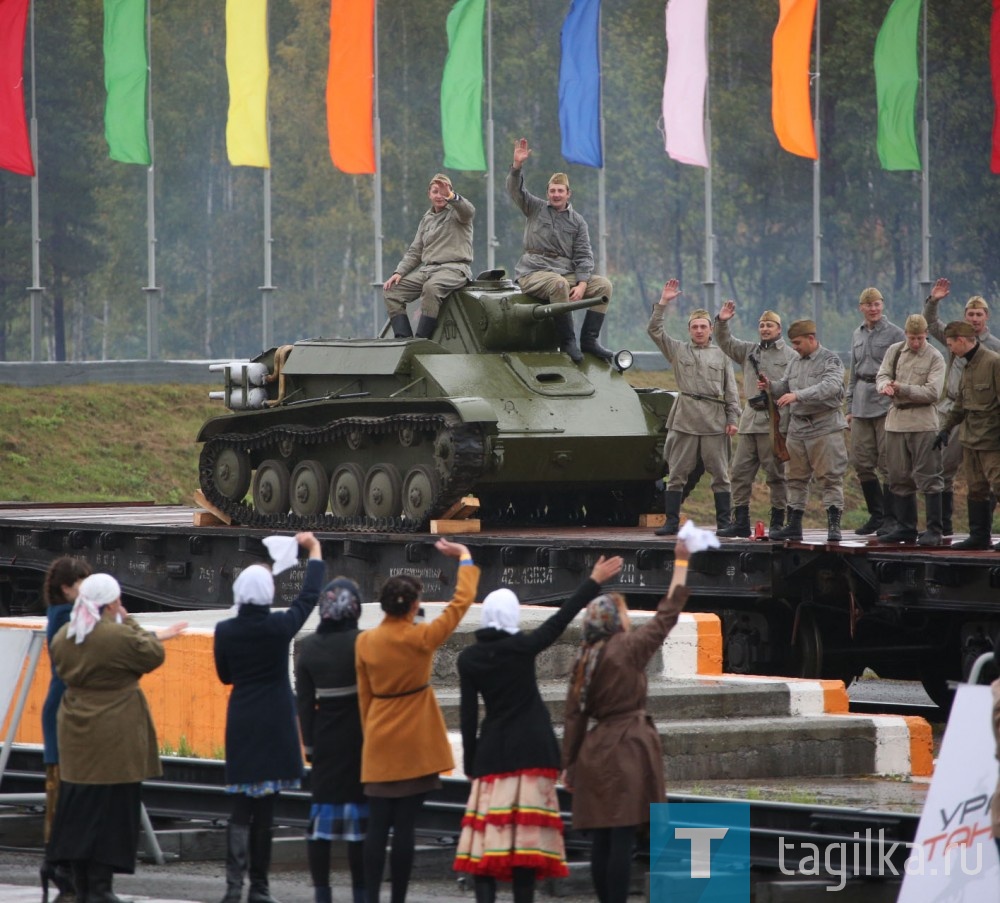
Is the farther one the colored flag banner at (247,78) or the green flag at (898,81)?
the green flag at (898,81)

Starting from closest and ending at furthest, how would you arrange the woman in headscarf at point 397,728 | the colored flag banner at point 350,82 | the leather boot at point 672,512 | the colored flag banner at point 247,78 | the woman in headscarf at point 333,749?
1. the woman in headscarf at point 397,728
2. the woman in headscarf at point 333,749
3. the leather boot at point 672,512
4. the colored flag banner at point 247,78
5. the colored flag banner at point 350,82

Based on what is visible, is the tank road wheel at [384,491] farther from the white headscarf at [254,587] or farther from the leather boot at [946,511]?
the white headscarf at [254,587]

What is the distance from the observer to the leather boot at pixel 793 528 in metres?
14.2

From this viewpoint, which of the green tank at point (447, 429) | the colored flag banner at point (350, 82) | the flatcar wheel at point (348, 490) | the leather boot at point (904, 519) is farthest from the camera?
the colored flag banner at point (350, 82)

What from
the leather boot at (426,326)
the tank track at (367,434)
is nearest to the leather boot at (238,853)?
the tank track at (367,434)

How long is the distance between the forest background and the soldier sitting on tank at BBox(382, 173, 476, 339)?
98.0 feet

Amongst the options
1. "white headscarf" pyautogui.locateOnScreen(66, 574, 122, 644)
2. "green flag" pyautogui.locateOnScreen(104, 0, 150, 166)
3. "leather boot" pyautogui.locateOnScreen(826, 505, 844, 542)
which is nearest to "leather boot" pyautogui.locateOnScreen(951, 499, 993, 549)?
"leather boot" pyautogui.locateOnScreen(826, 505, 844, 542)

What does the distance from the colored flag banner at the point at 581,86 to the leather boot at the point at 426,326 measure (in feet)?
47.2

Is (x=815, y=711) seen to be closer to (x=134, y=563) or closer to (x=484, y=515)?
(x=484, y=515)

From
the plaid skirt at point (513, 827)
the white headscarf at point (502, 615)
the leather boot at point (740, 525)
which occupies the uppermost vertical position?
the white headscarf at point (502, 615)

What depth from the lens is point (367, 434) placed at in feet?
59.2

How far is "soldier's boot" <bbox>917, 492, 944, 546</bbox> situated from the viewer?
1434 centimetres

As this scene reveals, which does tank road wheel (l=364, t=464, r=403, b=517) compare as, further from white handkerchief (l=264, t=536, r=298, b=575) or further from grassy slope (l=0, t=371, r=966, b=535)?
grassy slope (l=0, t=371, r=966, b=535)

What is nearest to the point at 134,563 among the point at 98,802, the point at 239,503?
the point at 239,503
